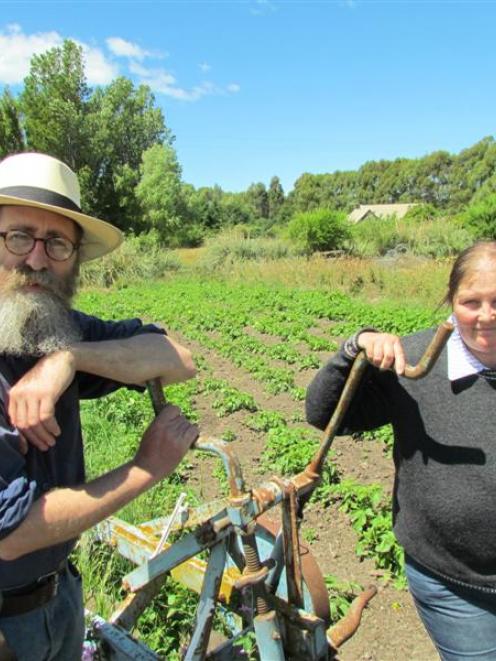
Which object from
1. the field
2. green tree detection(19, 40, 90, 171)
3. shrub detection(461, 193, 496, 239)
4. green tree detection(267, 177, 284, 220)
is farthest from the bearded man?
green tree detection(267, 177, 284, 220)

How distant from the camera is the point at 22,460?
1541 millimetres

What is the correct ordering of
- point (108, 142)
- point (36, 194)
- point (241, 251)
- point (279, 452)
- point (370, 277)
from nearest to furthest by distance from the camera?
point (36, 194) → point (279, 452) → point (370, 277) → point (241, 251) → point (108, 142)

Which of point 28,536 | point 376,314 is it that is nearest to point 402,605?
point 28,536

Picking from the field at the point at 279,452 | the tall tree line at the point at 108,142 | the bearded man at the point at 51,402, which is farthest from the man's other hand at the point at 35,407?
the tall tree line at the point at 108,142

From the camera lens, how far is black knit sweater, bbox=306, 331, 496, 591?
204 cm

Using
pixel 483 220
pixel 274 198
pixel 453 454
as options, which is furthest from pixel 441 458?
pixel 274 198

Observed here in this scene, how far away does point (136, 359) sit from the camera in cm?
189

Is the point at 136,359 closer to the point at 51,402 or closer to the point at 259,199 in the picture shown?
the point at 51,402

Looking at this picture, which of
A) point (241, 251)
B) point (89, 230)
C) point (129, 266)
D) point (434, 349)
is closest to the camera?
point (434, 349)

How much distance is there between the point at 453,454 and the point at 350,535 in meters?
2.64

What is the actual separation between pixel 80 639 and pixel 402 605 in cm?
233

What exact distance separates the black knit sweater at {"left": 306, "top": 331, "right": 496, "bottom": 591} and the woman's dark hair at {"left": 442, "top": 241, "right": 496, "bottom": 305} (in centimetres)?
24

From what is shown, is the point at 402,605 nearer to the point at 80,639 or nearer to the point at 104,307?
the point at 80,639

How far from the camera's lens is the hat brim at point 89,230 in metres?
1.80
